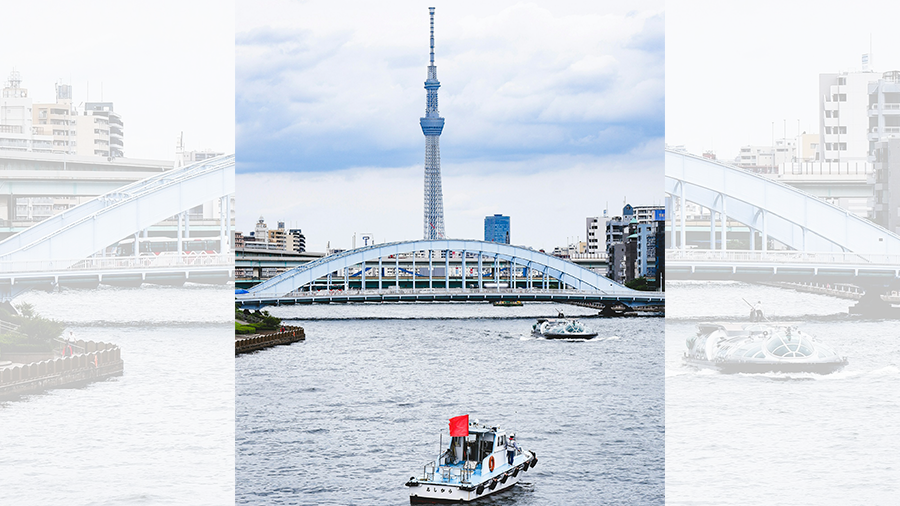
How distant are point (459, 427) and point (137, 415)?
6.66m

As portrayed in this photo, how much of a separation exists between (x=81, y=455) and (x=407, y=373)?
1078cm

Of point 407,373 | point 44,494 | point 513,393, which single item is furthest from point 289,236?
point 44,494

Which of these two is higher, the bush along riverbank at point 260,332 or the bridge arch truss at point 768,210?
the bridge arch truss at point 768,210

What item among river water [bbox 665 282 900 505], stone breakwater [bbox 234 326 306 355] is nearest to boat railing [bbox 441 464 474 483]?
river water [bbox 665 282 900 505]

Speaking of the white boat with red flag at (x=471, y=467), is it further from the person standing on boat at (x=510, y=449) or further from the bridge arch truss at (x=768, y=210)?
the bridge arch truss at (x=768, y=210)

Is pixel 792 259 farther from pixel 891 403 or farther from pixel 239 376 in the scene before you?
pixel 239 376

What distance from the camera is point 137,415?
62.2 feet

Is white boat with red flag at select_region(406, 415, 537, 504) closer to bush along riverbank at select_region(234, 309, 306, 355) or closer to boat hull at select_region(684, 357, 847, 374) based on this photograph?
boat hull at select_region(684, 357, 847, 374)

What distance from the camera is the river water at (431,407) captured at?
1525 cm

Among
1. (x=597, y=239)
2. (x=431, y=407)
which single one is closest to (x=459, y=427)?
(x=431, y=407)

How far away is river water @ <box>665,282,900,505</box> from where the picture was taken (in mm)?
15477

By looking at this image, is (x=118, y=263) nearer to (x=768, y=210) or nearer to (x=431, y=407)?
(x=431, y=407)

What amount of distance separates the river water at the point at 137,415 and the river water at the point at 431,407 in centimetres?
84

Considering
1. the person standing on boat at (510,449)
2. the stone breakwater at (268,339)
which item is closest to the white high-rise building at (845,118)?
the person standing on boat at (510,449)
